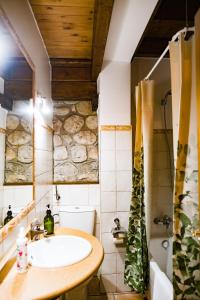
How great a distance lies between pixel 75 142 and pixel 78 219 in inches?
35.1

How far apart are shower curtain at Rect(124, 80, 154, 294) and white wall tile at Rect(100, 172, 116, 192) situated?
0.88 feet

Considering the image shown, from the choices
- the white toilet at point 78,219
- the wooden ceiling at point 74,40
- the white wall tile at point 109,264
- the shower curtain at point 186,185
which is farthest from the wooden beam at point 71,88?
the white wall tile at point 109,264

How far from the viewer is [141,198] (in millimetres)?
1994

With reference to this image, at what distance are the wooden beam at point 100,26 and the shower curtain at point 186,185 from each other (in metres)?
0.45

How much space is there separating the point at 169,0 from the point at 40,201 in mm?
1931

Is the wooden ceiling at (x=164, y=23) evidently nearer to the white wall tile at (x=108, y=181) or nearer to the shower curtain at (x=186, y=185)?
the shower curtain at (x=186, y=185)

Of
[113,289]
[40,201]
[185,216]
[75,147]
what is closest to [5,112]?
[40,201]

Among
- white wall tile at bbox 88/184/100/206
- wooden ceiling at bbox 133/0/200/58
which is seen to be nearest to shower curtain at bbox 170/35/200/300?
wooden ceiling at bbox 133/0/200/58

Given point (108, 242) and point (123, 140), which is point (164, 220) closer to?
point (108, 242)

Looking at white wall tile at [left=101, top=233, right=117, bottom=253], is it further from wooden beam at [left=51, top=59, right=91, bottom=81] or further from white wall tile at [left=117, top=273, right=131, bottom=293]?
wooden beam at [left=51, top=59, right=91, bottom=81]

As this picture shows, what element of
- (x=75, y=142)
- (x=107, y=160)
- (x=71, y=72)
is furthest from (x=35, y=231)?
(x=71, y=72)

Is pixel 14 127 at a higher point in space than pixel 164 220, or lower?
higher

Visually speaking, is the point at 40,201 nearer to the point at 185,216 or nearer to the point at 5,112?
the point at 5,112

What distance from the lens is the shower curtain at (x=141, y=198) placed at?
195 cm
